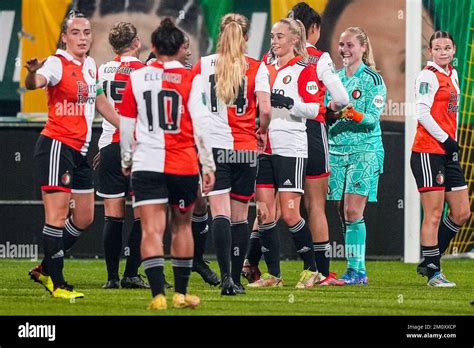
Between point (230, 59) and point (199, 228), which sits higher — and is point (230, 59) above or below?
above

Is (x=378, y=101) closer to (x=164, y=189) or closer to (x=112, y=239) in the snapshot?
(x=112, y=239)

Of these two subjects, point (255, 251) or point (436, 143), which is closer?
point (436, 143)

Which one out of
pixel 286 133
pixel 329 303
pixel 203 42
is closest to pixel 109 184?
pixel 286 133

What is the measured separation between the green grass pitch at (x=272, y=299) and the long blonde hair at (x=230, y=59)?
64.7 inches

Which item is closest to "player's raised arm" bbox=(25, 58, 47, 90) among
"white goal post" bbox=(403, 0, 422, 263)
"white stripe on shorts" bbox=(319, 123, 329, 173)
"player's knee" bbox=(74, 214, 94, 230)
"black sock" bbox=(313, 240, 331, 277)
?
"player's knee" bbox=(74, 214, 94, 230)

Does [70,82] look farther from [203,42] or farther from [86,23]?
[203,42]

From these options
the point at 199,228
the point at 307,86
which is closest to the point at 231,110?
the point at 307,86

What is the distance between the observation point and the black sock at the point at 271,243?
11305 millimetres

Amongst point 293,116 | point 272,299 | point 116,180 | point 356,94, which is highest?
point 356,94

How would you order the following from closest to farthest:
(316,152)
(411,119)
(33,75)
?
(33,75), (316,152), (411,119)

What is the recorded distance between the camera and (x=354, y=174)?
12234 mm

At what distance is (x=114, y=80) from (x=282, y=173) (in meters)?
1.70

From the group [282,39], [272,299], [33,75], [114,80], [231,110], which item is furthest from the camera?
[114,80]

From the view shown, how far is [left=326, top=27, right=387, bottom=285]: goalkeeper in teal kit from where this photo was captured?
12242 millimetres
